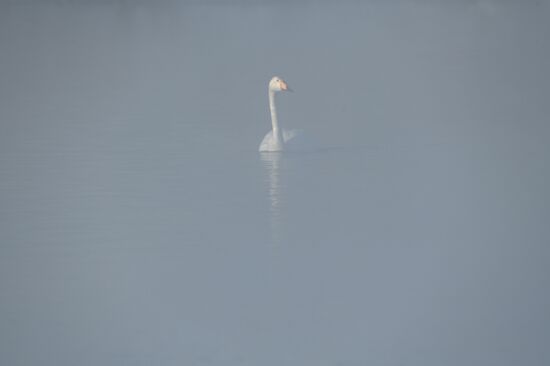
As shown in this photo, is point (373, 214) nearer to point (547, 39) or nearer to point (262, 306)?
point (262, 306)

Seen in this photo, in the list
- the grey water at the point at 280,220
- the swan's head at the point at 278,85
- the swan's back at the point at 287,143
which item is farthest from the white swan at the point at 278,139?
the swan's head at the point at 278,85

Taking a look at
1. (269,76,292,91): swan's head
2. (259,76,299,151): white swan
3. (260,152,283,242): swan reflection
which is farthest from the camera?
(269,76,292,91): swan's head

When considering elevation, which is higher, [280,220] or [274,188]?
[274,188]

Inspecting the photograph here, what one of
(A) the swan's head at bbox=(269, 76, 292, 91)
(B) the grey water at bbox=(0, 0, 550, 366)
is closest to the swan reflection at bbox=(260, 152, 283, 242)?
(B) the grey water at bbox=(0, 0, 550, 366)

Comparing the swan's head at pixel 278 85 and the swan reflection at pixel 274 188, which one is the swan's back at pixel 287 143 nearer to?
the swan reflection at pixel 274 188

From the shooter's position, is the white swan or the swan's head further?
the swan's head

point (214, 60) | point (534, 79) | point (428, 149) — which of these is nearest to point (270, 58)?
point (214, 60)

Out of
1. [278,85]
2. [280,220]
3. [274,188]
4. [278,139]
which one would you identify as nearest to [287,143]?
[278,139]

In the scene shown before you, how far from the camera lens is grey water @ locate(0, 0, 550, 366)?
17.0 ft

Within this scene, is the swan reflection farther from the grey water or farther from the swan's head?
the swan's head

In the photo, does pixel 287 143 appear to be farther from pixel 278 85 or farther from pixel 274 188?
pixel 274 188

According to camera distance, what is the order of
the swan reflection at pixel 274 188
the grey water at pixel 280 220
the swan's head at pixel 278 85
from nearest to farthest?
the grey water at pixel 280 220, the swan reflection at pixel 274 188, the swan's head at pixel 278 85

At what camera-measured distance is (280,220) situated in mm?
7422

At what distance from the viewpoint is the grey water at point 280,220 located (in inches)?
205
